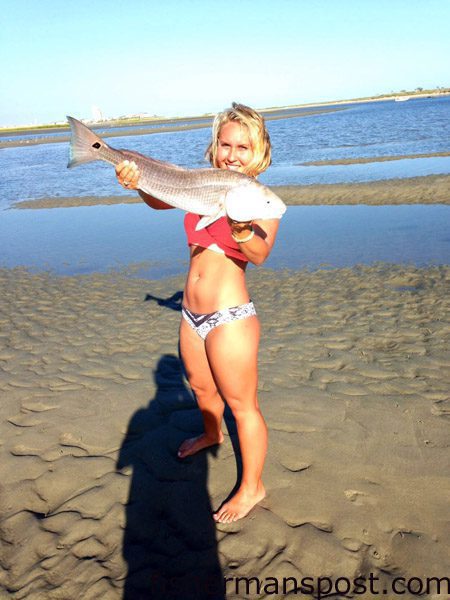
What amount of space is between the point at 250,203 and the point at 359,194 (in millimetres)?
15494

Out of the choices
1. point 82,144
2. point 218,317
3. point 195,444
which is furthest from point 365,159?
point 218,317

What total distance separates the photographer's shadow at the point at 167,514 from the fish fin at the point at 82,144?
2.53m

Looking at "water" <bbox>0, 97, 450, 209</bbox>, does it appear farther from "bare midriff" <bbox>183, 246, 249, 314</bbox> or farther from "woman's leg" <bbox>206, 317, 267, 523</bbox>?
"woman's leg" <bbox>206, 317, 267, 523</bbox>

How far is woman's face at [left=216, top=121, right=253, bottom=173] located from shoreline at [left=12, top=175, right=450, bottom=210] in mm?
13649

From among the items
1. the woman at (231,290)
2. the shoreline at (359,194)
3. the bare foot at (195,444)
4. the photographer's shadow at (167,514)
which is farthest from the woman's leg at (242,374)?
the shoreline at (359,194)

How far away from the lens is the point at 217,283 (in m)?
2.97

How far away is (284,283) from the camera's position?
894 cm

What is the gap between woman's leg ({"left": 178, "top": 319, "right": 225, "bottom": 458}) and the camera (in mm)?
3273

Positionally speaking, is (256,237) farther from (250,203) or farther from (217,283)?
(217,283)

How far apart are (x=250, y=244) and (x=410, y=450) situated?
262 centimetres

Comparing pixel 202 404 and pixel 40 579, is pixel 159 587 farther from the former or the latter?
pixel 202 404

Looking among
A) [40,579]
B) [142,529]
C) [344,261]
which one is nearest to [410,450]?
[142,529]

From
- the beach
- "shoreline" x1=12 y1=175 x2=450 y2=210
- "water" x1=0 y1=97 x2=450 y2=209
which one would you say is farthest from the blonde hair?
"water" x1=0 y1=97 x2=450 y2=209

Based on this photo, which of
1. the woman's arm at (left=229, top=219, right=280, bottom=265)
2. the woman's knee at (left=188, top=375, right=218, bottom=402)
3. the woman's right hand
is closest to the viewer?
the woman's arm at (left=229, top=219, right=280, bottom=265)
